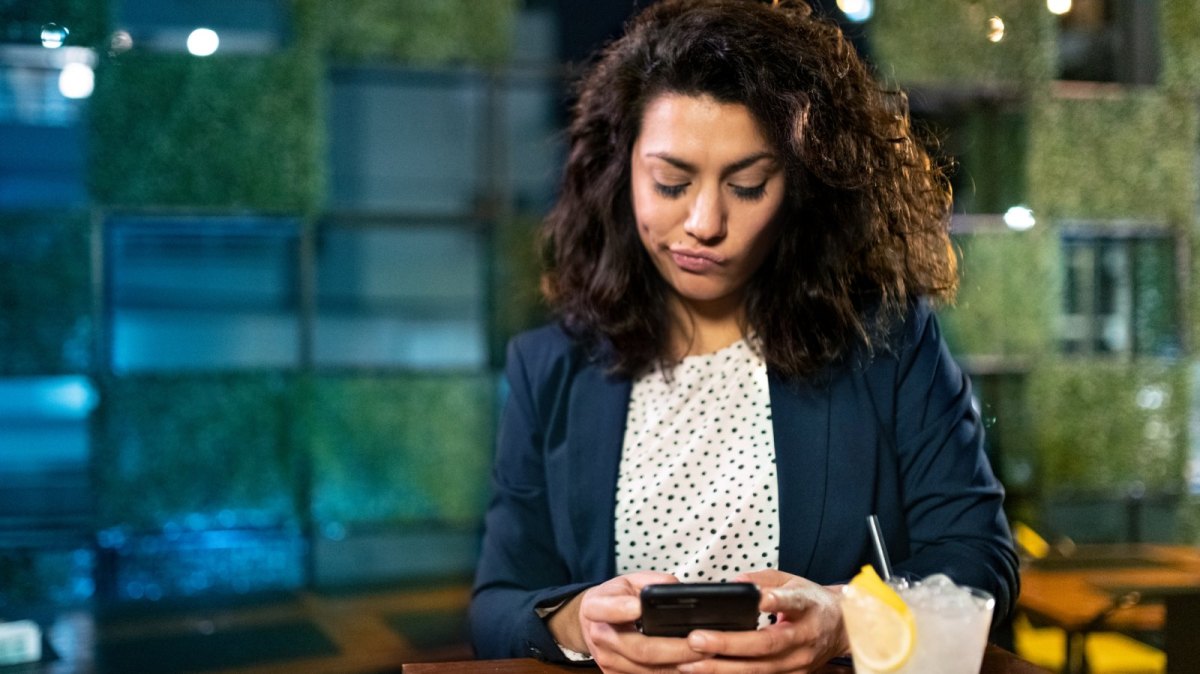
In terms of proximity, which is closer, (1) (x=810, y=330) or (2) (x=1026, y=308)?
(1) (x=810, y=330)

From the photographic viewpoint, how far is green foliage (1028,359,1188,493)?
3158mm

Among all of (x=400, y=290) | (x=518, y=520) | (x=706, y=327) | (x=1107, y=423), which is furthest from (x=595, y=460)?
(x=400, y=290)

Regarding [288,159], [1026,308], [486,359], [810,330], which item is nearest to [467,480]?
[486,359]

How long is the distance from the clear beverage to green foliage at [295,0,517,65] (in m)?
2.37

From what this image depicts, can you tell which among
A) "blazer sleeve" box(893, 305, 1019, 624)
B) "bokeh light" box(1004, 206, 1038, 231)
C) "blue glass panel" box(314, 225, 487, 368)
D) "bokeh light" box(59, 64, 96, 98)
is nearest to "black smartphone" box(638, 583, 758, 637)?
"blazer sleeve" box(893, 305, 1019, 624)

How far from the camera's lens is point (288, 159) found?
3.00m

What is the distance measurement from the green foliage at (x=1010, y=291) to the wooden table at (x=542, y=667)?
209cm

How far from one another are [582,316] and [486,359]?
1.57 metres

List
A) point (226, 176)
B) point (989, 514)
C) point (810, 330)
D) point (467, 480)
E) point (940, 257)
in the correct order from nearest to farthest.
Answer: point (989, 514) → point (810, 330) → point (940, 257) → point (226, 176) → point (467, 480)

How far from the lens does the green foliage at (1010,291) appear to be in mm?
3264

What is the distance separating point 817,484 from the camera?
1468 millimetres

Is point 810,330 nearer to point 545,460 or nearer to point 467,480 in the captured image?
point 545,460

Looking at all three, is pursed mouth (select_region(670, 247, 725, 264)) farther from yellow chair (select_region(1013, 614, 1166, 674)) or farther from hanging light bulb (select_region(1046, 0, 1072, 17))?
hanging light bulb (select_region(1046, 0, 1072, 17))

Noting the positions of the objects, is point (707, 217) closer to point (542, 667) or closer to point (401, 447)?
point (542, 667)
